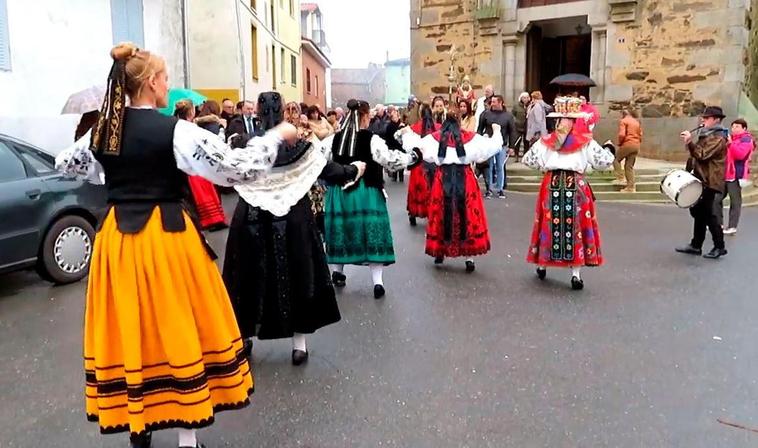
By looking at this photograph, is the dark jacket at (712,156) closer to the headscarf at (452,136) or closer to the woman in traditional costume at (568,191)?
the woman in traditional costume at (568,191)

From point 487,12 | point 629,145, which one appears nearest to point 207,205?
point 629,145

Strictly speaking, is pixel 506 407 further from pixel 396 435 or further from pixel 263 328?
pixel 263 328

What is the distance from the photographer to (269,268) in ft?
13.5

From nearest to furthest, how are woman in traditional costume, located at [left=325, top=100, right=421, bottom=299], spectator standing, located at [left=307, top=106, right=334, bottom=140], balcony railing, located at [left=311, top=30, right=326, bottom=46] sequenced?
woman in traditional costume, located at [left=325, top=100, right=421, bottom=299], spectator standing, located at [left=307, top=106, right=334, bottom=140], balcony railing, located at [left=311, top=30, right=326, bottom=46]

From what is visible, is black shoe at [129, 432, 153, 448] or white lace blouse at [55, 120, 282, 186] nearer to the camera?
white lace blouse at [55, 120, 282, 186]

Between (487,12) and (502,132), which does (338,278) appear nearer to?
(502,132)

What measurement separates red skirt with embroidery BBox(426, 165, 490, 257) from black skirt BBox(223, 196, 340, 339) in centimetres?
285

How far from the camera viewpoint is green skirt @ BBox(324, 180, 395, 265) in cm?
597

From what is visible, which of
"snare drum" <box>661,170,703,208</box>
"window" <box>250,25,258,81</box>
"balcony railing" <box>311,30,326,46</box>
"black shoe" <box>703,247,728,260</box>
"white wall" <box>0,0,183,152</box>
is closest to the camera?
"snare drum" <box>661,170,703,208</box>

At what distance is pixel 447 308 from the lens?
5.64 m

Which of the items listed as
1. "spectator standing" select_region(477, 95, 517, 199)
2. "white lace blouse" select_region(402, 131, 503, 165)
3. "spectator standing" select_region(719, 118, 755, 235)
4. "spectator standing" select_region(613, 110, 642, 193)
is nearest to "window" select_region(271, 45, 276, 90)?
"spectator standing" select_region(477, 95, 517, 199)

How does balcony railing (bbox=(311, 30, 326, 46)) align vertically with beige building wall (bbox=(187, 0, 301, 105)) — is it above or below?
above

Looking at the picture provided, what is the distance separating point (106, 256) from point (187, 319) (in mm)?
438

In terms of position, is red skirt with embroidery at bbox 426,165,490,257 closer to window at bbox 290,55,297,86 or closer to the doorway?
the doorway
